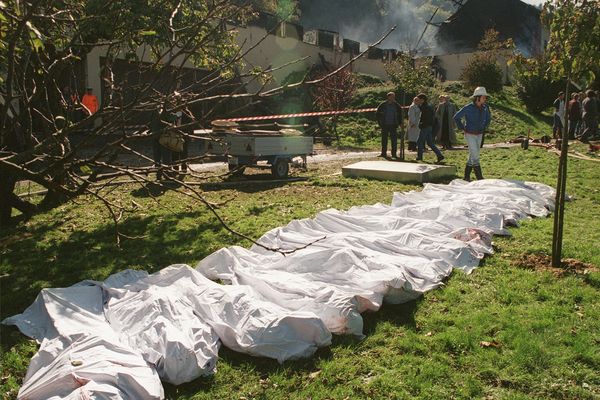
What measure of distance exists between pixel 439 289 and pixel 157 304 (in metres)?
2.71

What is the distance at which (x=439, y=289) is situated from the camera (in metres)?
5.54

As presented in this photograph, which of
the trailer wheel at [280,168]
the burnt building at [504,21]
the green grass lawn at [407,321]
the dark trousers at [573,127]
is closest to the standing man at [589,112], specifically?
the dark trousers at [573,127]

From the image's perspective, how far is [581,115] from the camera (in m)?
20.3

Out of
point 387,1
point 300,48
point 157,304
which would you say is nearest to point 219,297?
point 157,304

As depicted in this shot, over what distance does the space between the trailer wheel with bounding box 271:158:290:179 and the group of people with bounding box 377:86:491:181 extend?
3.80 metres

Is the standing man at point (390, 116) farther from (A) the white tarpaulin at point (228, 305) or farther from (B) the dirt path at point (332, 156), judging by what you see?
(A) the white tarpaulin at point (228, 305)

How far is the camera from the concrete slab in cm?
1186

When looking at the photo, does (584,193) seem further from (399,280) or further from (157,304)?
(157,304)

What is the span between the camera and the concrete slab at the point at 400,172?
1186 cm

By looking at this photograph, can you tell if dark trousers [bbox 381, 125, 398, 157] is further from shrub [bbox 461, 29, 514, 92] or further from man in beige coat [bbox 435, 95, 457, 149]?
shrub [bbox 461, 29, 514, 92]

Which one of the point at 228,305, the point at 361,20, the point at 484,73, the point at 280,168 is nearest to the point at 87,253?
the point at 228,305

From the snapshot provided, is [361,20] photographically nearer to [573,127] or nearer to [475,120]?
[573,127]

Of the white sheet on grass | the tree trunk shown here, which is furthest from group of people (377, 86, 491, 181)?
the tree trunk

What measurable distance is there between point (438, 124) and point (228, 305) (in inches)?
616
